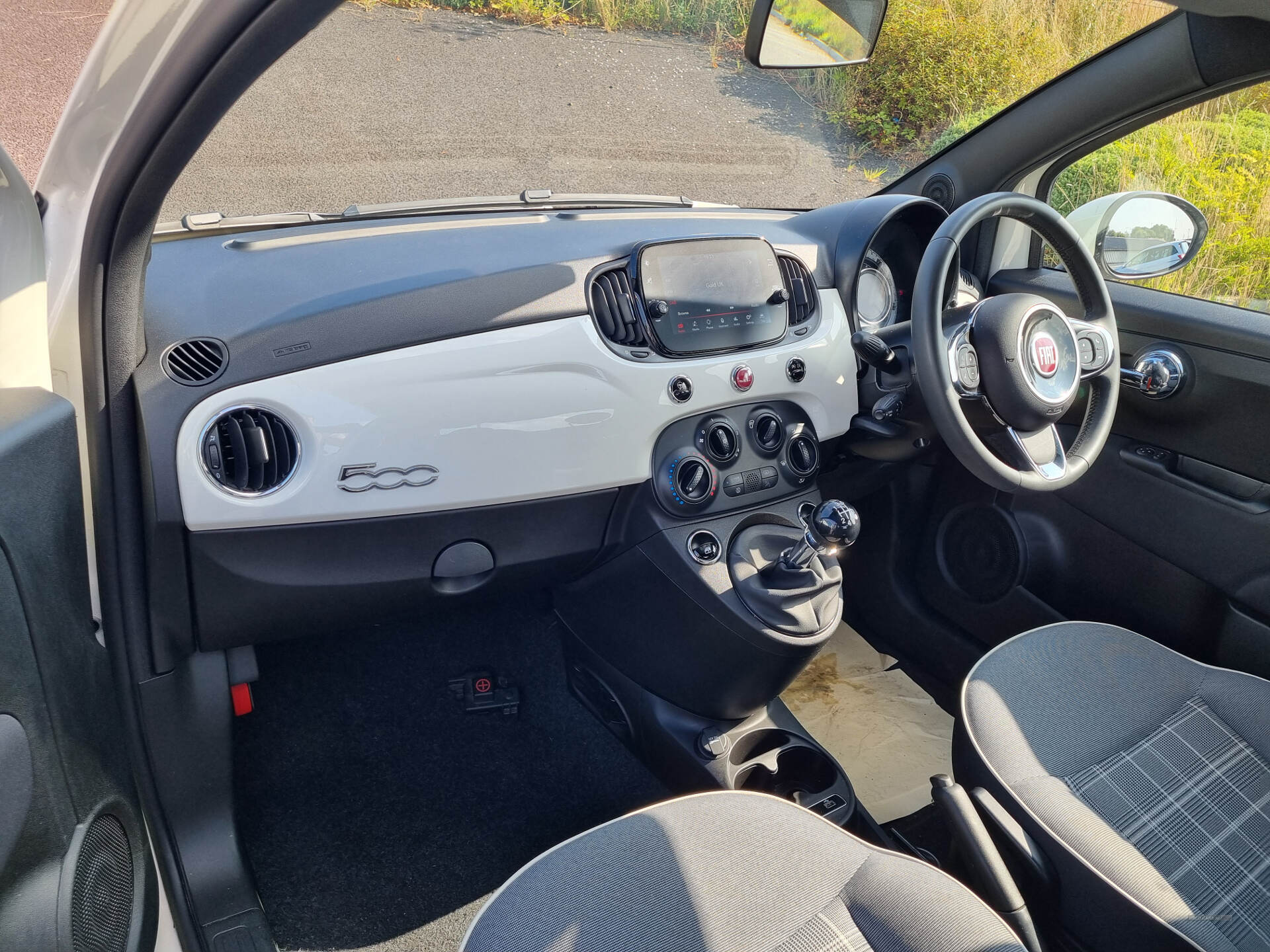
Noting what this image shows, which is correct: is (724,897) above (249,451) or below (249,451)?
below

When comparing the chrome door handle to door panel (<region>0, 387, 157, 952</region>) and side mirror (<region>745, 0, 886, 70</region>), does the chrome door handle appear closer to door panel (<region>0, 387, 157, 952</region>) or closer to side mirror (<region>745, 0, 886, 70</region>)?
A: side mirror (<region>745, 0, 886, 70</region>)

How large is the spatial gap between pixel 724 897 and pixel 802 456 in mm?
997

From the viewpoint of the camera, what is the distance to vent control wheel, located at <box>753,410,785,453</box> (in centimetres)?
187

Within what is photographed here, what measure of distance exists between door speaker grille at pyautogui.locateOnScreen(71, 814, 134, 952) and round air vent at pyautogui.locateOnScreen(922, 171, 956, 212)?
2160 mm

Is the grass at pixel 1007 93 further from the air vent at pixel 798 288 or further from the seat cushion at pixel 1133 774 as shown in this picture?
the seat cushion at pixel 1133 774

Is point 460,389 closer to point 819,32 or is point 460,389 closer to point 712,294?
point 712,294

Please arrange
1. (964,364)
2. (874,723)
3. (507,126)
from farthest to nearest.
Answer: (507,126)
(874,723)
(964,364)

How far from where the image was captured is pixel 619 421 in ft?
5.53

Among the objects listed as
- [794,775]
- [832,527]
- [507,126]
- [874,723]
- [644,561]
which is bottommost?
[874,723]

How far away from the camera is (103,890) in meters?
1.27

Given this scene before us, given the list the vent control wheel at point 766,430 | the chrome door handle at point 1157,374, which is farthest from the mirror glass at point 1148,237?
the vent control wheel at point 766,430

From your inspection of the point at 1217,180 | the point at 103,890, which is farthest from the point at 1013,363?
the point at 103,890

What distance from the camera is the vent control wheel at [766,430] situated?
6.15 ft

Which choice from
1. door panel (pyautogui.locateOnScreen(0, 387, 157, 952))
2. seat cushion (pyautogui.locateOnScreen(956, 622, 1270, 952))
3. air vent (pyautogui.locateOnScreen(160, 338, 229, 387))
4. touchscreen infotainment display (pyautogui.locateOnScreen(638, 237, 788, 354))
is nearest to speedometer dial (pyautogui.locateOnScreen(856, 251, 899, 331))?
touchscreen infotainment display (pyautogui.locateOnScreen(638, 237, 788, 354))
